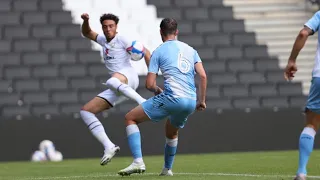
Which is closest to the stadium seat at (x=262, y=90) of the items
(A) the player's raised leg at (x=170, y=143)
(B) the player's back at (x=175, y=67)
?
(A) the player's raised leg at (x=170, y=143)

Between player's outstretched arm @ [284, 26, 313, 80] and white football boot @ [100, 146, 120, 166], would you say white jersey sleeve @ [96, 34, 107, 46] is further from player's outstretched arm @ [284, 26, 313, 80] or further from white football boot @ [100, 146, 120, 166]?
player's outstretched arm @ [284, 26, 313, 80]

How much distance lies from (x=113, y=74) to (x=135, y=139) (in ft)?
8.00

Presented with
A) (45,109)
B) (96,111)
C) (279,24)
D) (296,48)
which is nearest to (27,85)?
(45,109)

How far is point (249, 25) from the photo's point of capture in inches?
842

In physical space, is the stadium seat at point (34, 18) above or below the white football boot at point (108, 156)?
above

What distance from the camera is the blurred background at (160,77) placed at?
17.3 m

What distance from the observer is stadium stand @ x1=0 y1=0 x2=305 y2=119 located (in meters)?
18.8

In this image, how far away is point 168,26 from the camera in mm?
9234

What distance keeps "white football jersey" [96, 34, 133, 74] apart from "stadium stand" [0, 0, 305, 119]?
20.1 ft

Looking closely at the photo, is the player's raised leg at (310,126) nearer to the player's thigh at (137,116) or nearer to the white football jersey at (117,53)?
the player's thigh at (137,116)

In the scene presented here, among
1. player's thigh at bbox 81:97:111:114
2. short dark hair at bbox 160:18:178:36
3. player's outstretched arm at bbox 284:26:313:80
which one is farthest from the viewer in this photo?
player's thigh at bbox 81:97:111:114

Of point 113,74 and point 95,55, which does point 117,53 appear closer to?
point 113,74

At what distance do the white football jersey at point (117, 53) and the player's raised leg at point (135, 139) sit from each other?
2397 millimetres

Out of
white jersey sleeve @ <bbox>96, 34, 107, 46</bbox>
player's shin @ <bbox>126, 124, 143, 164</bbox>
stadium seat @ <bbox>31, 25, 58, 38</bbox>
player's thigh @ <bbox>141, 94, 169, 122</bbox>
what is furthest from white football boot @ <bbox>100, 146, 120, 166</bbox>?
stadium seat @ <bbox>31, 25, 58, 38</bbox>
